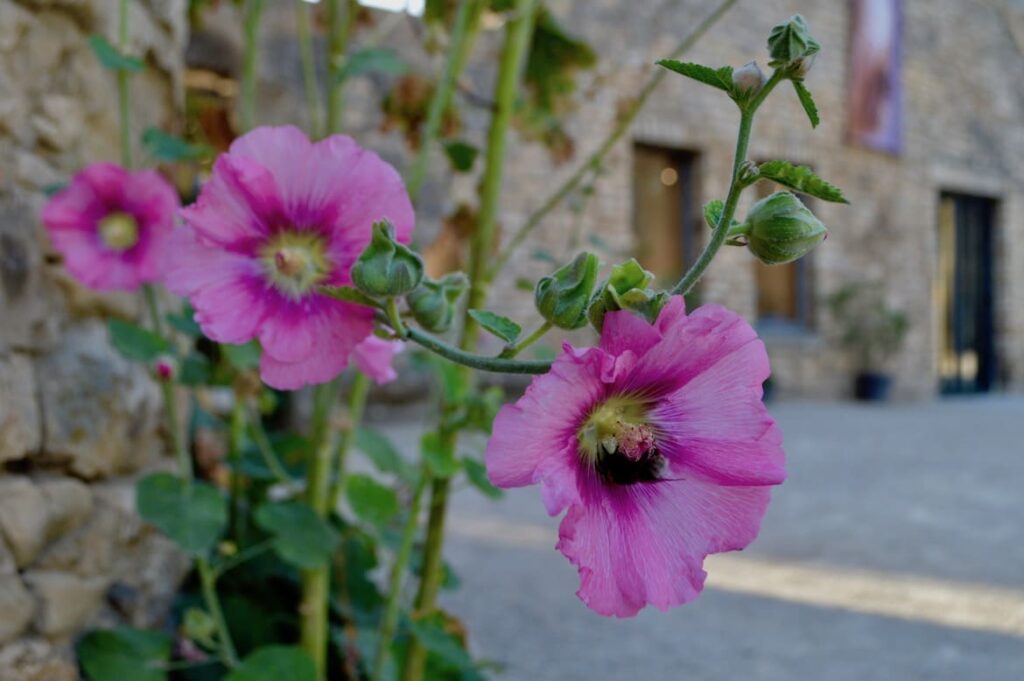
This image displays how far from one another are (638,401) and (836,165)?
25.5ft

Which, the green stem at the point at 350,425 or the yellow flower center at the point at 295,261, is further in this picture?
the green stem at the point at 350,425

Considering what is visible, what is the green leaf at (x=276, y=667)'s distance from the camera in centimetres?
75

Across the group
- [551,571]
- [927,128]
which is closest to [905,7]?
[927,128]

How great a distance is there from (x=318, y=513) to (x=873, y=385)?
24.1 ft

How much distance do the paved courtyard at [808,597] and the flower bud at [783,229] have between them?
3.14 ft

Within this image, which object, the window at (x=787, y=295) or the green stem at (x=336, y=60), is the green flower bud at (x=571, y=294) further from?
the window at (x=787, y=295)

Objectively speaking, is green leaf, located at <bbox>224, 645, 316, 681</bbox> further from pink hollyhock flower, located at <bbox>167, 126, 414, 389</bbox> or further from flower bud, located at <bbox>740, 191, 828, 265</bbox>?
flower bud, located at <bbox>740, 191, 828, 265</bbox>

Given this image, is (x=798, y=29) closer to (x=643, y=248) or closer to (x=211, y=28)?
(x=211, y=28)

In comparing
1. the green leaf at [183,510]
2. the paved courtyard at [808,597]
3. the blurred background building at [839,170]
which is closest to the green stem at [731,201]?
the green leaf at [183,510]

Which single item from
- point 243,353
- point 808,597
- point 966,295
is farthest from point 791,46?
point 966,295

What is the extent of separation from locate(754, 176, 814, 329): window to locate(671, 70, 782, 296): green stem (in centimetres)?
721

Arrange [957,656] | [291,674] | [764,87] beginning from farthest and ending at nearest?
[957,656], [291,674], [764,87]

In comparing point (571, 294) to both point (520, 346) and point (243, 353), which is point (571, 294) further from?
point (243, 353)

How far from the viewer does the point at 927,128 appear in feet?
26.8
